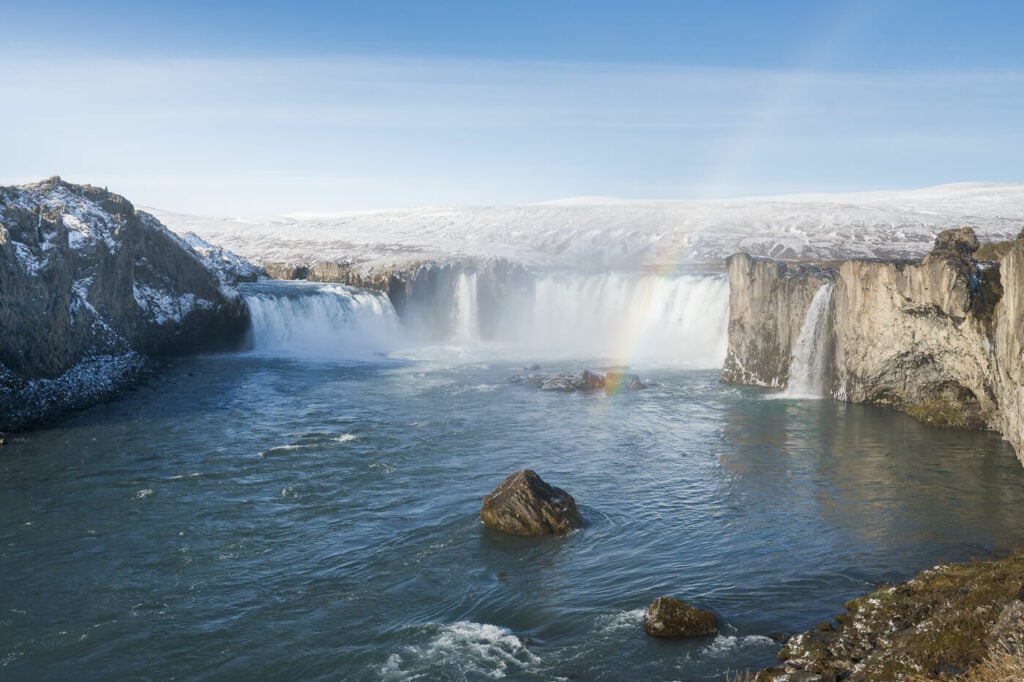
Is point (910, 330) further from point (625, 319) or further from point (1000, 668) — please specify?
point (625, 319)

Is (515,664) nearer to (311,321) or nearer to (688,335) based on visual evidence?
(688,335)

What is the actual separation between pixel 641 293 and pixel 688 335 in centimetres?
744

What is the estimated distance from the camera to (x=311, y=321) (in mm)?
63312

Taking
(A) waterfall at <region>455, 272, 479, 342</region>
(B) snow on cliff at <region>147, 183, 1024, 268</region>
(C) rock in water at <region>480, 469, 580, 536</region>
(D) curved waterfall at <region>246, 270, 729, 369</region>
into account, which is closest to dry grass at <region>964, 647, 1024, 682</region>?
(C) rock in water at <region>480, 469, 580, 536</region>

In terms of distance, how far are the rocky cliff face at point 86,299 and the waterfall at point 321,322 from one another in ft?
8.49

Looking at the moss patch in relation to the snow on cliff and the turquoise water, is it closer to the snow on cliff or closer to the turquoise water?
the turquoise water

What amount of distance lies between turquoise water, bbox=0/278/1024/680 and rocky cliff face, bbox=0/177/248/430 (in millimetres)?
3412

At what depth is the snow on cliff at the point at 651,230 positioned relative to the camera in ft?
390

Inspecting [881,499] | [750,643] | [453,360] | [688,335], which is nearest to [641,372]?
[688,335]

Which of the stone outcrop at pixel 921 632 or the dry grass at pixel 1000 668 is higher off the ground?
the dry grass at pixel 1000 668

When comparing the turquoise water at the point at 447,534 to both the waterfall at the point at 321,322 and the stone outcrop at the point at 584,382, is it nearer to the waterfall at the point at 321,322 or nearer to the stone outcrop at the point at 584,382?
the stone outcrop at the point at 584,382

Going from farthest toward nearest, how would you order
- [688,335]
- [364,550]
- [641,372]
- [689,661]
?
[688,335]
[641,372]
[364,550]
[689,661]

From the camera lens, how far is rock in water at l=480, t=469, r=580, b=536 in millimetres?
21484

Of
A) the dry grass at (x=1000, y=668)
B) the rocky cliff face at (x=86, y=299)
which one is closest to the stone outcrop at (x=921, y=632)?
the dry grass at (x=1000, y=668)
